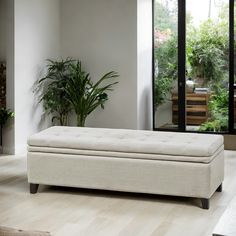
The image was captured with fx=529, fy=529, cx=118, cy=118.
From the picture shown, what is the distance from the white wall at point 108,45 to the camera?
24.2ft

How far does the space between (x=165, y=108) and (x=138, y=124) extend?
2.24 ft

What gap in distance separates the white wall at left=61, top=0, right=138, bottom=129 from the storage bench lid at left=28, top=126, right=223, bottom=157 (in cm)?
232

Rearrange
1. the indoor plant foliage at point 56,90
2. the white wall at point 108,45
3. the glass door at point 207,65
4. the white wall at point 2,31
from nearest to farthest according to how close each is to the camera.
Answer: the white wall at point 2,31 < the indoor plant foliage at point 56,90 < the white wall at point 108,45 < the glass door at point 207,65

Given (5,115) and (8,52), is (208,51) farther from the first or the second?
(5,115)

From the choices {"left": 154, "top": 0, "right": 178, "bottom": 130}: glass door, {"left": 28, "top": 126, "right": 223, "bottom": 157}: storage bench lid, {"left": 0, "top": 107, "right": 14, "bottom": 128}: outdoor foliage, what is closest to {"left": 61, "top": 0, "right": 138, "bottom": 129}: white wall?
{"left": 154, "top": 0, "right": 178, "bottom": 130}: glass door

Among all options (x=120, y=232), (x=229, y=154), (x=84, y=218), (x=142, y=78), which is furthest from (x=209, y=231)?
(x=142, y=78)

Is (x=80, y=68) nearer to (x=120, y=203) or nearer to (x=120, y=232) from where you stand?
(x=120, y=203)

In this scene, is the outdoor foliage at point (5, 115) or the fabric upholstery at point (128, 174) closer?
the fabric upholstery at point (128, 174)

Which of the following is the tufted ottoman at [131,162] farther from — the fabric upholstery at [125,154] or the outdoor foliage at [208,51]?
the outdoor foliage at [208,51]

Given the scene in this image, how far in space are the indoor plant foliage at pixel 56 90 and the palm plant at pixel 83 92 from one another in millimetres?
82

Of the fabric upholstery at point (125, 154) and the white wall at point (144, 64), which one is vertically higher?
the white wall at point (144, 64)

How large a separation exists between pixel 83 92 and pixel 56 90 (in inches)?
14.6

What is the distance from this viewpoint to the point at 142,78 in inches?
298

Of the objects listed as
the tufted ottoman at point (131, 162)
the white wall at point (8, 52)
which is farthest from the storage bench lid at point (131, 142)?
the white wall at point (8, 52)
